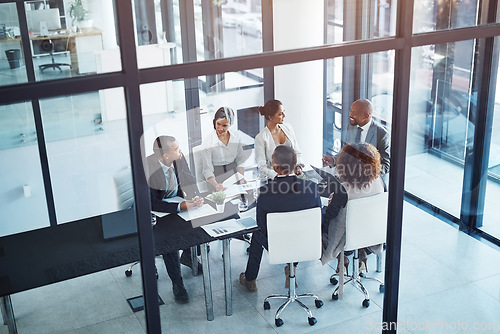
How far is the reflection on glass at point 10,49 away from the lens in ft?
9.33

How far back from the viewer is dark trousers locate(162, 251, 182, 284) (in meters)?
4.20

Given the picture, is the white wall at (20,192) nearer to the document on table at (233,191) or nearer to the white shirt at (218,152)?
the white shirt at (218,152)

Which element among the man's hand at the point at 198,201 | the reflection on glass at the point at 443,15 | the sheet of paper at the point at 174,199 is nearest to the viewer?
the reflection on glass at the point at 443,15

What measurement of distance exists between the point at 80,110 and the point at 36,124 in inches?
16.6

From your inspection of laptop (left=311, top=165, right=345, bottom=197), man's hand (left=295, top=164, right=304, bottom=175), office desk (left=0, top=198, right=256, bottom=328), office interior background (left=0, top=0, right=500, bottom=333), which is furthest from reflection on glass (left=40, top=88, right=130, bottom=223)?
laptop (left=311, top=165, right=345, bottom=197)

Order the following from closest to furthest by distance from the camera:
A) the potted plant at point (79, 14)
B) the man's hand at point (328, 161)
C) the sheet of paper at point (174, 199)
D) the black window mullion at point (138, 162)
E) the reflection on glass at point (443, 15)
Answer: the black window mullion at point (138, 162) < the potted plant at point (79, 14) < the reflection on glass at point (443, 15) < the sheet of paper at point (174, 199) < the man's hand at point (328, 161)

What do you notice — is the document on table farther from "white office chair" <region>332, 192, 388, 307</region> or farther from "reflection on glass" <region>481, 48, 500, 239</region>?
"reflection on glass" <region>481, 48, 500, 239</region>

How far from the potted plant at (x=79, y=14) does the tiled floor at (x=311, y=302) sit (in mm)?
1444

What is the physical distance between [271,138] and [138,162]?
76.5 inches

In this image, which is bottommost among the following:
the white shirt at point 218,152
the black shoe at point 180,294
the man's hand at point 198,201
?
the black shoe at point 180,294

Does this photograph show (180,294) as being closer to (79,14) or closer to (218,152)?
(218,152)

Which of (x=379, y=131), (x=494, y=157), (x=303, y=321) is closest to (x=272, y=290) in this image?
(x=303, y=321)

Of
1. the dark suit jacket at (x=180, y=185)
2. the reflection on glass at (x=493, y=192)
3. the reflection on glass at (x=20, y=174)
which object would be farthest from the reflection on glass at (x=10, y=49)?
the reflection on glass at (x=493, y=192)

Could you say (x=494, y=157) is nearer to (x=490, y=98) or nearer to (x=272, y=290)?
(x=490, y=98)
